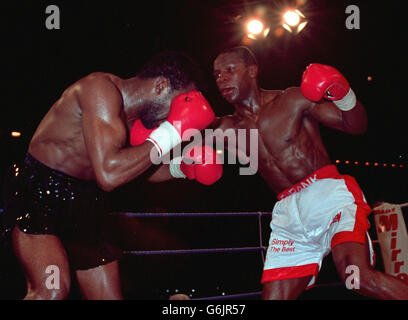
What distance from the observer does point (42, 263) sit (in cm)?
133

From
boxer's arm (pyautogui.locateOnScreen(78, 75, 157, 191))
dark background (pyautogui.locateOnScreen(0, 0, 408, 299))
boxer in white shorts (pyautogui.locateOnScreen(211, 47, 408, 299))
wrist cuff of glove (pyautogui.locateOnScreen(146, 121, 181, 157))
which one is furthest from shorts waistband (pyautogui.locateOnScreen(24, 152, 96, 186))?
dark background (pyautogui.locateOnScreen(0, 0, 408, 299))

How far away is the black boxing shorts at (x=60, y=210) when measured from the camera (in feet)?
4.69

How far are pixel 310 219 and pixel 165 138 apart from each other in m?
0.89

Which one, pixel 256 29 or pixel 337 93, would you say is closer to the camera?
pixel 337 93

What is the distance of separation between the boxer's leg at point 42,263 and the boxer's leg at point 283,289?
1.03 m

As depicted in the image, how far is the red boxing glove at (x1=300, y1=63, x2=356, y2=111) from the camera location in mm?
1743

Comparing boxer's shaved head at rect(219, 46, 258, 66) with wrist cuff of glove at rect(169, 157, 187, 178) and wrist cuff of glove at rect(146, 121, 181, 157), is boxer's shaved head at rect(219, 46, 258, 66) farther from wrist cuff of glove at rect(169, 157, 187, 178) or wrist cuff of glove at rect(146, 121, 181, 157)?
wrist cuff of glove at rect(146, 121, 181, 157)

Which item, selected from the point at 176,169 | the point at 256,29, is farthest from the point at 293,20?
the point at 176,169

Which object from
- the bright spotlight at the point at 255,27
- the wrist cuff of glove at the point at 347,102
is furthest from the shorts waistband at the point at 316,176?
the bright spotlight at the point at 255,27

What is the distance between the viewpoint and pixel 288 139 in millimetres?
1989

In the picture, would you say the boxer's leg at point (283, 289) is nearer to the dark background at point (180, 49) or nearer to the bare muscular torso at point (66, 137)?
the bare muscular torso at point (66, 137)

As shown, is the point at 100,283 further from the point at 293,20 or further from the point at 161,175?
the point at 293,20

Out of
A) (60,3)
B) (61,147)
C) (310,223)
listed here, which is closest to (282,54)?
(60,3)

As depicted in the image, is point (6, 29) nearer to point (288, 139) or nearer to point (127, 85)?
point (127, 85)
